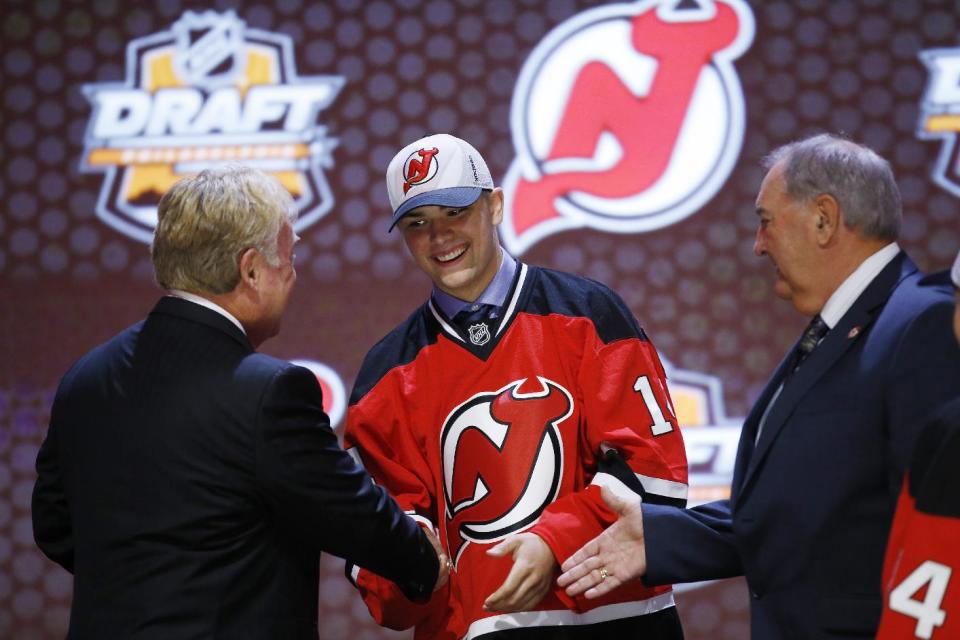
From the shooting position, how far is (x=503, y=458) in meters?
1.99

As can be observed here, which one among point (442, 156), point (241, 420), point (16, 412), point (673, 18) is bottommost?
point (16, 412)

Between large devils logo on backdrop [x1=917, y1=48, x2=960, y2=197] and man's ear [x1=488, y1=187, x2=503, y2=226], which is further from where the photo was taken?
large devils logo on backdrop [x1=917, y1=48, x2=960, y2=197]

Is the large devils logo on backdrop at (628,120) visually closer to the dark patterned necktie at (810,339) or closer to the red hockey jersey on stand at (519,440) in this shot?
the red hockey jersey on stand at (519,440)

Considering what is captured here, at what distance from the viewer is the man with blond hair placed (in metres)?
1.55

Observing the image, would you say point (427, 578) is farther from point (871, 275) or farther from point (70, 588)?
point (70, 588)

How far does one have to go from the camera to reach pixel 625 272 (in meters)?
3.47

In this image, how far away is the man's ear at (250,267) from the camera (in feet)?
5.46

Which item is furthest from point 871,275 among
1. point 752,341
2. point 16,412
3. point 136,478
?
point 16,412

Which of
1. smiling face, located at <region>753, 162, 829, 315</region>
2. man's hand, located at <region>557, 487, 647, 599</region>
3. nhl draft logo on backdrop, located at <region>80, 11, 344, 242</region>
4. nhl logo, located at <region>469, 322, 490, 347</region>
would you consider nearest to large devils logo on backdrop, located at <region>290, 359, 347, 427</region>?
nhl draft logo on backdrop, located at <region>80, 11, 344, 242</region>

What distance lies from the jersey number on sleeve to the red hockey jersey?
78 centimetres

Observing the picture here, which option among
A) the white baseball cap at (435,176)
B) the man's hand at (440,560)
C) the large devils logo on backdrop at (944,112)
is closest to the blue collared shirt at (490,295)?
the white baseball cap at (435,176)

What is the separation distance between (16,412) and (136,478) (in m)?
2.27

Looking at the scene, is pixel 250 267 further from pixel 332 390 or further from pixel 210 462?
pixel 332 390

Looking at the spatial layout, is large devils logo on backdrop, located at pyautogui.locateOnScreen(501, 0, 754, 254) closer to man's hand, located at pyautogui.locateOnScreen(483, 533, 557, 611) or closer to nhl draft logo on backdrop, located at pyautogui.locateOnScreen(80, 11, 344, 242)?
nhl draft logo on backdrop, located at pyautogui.locateOnScreen(80, 11, 344, 242)
